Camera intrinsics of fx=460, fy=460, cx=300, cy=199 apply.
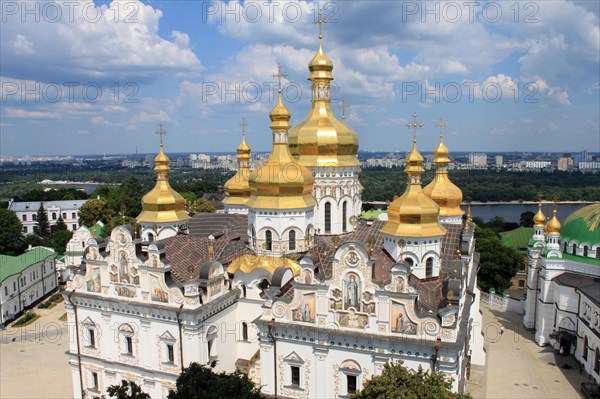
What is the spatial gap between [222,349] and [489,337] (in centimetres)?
1699

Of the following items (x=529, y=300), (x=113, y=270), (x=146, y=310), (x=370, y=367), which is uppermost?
(x=113, y=270)

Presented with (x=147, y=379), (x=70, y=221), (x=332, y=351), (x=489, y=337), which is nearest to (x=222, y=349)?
(x=147, y=379)

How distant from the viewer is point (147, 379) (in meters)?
16.8

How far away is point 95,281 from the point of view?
17344mm

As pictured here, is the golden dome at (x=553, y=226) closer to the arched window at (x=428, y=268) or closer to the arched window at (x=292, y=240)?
the arched window at (x=428, y=268)

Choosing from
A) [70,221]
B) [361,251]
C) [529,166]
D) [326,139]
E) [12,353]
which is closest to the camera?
[361,251]

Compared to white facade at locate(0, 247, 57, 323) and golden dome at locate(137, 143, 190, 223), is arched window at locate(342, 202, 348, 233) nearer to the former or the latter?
golden dome at locate(137, 143, 190, 223)

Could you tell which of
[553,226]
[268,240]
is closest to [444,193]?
[553,226]

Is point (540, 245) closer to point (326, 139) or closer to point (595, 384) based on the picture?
point (595, 384)

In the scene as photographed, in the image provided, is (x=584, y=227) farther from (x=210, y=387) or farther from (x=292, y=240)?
(x=210, y=387)

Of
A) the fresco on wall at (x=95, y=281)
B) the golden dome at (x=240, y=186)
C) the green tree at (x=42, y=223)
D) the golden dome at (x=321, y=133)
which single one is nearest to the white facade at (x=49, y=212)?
the green tree at (x=42, y=223)

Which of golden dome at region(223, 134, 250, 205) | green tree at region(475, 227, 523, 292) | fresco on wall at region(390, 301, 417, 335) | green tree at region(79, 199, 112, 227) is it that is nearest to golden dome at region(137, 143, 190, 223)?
golden dome at region(223, 134, 250, 205)

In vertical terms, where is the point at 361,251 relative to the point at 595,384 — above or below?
above

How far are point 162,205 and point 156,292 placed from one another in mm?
6668
